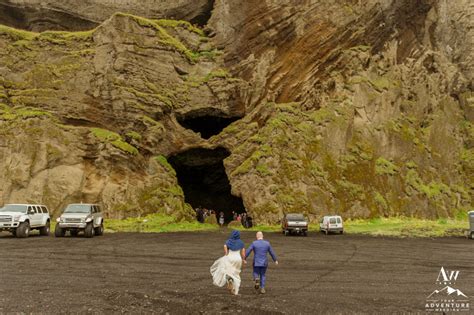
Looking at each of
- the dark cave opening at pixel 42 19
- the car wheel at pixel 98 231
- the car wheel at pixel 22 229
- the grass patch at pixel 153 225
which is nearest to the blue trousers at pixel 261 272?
the car wheel at pixel 98 231

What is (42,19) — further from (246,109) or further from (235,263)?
(235,263)

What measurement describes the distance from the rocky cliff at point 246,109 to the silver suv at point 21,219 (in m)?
9.23

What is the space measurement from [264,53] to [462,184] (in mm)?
29821

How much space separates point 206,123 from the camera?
174ft

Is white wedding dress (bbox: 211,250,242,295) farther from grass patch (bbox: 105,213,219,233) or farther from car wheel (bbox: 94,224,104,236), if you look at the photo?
grass patch (bbox: 105,213,219,233)

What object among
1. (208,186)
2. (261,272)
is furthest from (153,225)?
(261,272)

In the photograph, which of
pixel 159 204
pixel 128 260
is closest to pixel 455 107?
pixel 159 204

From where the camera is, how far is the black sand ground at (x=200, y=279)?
10469 mm

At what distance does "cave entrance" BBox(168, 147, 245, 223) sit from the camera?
5588cm

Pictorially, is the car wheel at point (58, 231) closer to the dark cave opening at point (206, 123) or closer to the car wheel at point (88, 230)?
the car wheel at point (88, 230)

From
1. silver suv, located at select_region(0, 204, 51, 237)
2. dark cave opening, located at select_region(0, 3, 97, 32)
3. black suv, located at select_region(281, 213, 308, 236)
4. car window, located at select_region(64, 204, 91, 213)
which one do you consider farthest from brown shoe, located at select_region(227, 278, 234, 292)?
dark cave opening, located at select_region(0, 3, 97, 32)

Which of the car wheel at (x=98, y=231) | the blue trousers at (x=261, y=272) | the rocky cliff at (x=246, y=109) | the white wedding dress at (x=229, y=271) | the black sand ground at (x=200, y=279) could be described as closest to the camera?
the black sand ground at (x=200, y=279)

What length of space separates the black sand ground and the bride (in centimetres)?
39

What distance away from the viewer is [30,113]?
4109cm
